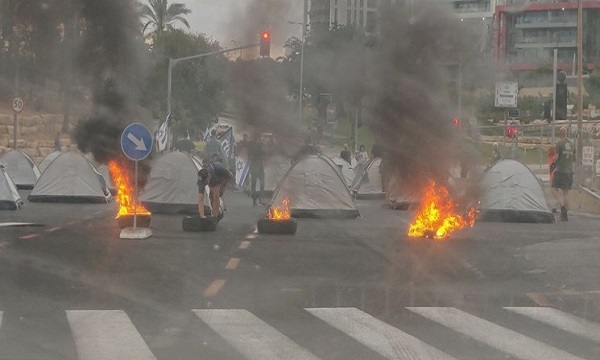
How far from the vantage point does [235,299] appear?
11.6 metres

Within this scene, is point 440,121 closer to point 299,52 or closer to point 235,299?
point 299,52

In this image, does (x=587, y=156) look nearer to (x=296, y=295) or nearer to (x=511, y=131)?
(x=511, y=131)

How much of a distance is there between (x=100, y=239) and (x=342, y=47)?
597 cm

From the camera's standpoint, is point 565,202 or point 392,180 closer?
point 392,180

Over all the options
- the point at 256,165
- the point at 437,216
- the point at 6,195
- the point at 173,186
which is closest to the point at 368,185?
the point at 256,165

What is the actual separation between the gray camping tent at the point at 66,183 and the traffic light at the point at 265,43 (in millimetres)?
10208

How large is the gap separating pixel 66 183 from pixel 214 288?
17.2m

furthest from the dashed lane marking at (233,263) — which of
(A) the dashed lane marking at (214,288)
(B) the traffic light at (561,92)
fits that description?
(B) the traffic light at (561,92)

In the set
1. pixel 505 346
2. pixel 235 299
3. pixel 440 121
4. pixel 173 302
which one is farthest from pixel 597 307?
pixel 440 121

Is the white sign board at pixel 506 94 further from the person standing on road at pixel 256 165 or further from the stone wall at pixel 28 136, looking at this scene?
the stone wall at pixel 28 136

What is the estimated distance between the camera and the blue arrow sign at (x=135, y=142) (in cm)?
1816

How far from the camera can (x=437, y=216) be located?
18.9m

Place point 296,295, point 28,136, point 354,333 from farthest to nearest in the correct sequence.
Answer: point 28,136 < point 296,295 < point 354,333

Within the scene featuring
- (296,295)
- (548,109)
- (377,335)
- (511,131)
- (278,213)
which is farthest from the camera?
(511,131)
